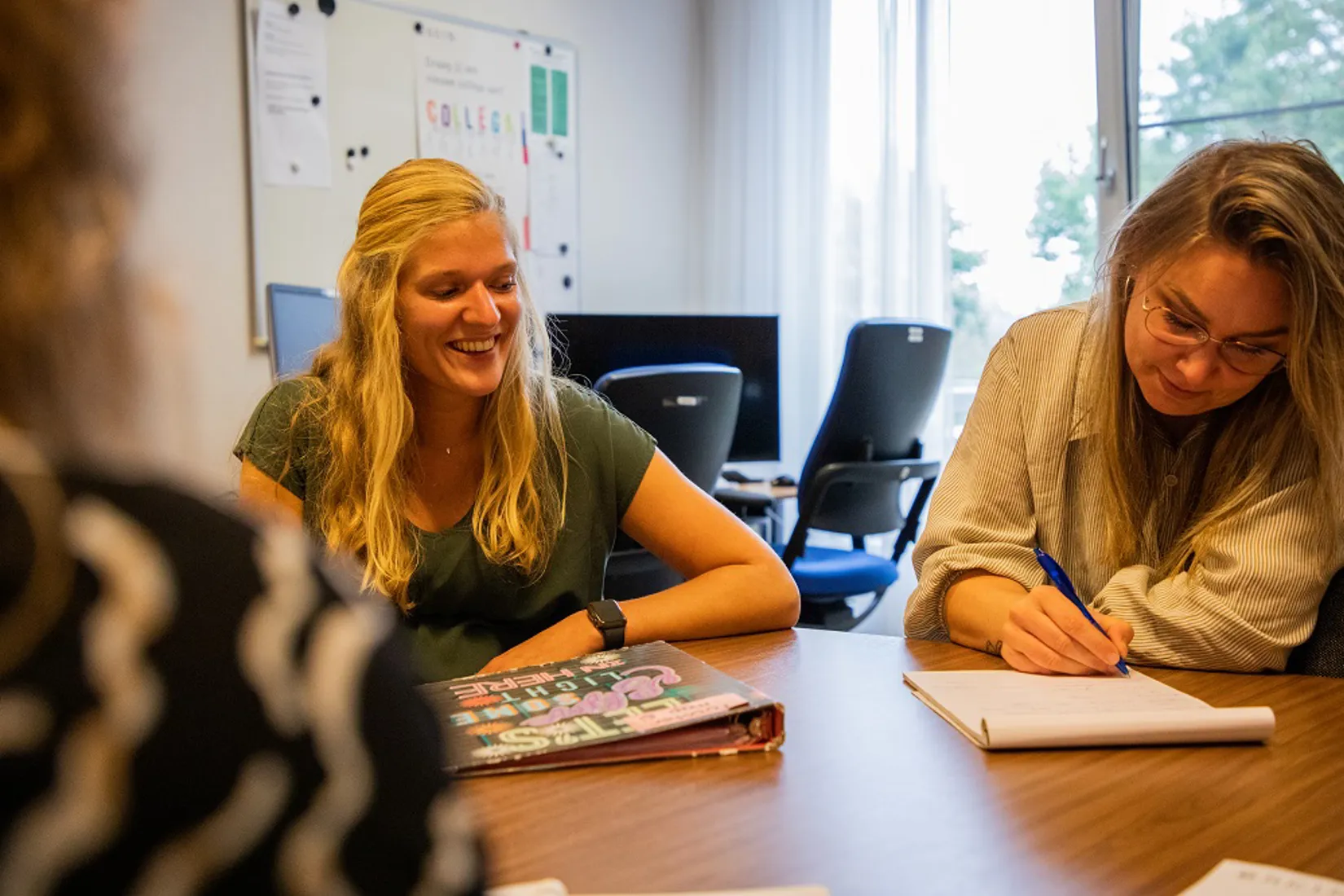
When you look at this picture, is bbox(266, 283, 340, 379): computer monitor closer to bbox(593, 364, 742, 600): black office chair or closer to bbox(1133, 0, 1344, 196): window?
bbox(593, 364, 742, 600): black office chair

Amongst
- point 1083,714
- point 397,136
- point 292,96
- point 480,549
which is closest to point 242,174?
point 292,96

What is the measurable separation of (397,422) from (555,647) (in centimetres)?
41

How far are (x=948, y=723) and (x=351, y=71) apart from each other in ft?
9.69

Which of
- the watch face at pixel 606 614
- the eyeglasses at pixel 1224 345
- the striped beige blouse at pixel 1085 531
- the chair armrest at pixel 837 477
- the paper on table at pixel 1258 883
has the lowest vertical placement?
the chair armrest at pixel 837 477

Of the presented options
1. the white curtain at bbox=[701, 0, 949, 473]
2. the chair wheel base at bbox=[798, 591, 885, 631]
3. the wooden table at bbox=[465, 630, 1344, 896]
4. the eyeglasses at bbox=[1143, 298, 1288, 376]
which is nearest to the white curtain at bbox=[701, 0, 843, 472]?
the white curtain at bbox=[701, 0, 949, 473]

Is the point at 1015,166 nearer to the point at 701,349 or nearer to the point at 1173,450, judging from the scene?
the point at 701,349

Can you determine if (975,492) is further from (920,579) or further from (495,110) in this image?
(495,110)

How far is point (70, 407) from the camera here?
345mm

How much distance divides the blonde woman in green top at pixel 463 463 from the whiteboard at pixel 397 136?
154 centimetres

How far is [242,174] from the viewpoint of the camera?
315cm

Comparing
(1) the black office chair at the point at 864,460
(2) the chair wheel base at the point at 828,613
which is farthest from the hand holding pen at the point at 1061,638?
(2) the chair wheel base at the point at 828,613

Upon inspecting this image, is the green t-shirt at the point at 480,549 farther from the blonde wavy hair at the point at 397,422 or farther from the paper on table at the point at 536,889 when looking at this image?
the paper on table at the point at 536,889

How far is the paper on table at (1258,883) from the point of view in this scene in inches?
27.6

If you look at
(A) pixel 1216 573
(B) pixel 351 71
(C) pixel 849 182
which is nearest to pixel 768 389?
(C) pixel 849 182
